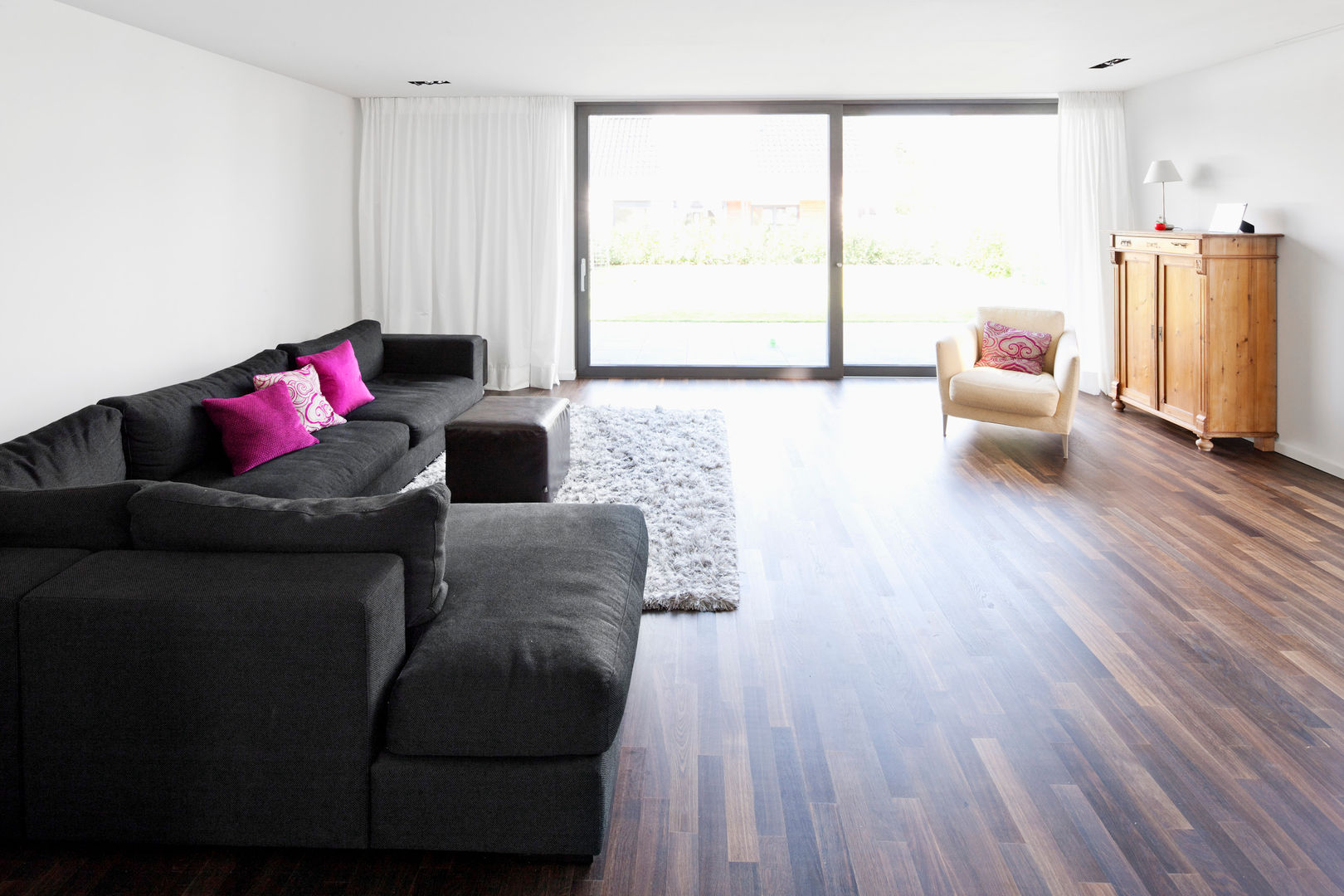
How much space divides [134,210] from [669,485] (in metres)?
2.95

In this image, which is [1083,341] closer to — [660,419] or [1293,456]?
[1293,456]

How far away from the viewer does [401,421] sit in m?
5.53

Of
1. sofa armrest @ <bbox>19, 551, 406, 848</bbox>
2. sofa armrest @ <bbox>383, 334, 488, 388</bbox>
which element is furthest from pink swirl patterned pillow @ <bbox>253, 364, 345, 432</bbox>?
sofa armrest @ <bbox>19, 551, 406, 848</bbox>

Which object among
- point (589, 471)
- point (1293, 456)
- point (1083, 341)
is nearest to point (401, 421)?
point (589, 471)

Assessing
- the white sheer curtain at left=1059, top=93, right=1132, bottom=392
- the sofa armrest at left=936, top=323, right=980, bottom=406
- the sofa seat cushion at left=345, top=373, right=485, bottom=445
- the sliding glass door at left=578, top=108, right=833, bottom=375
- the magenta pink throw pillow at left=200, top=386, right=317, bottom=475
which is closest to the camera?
the magenta pink throw pillow at left=200, top=386, right=317, bottom=475

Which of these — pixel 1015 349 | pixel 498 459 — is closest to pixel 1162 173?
pixel 1015 349

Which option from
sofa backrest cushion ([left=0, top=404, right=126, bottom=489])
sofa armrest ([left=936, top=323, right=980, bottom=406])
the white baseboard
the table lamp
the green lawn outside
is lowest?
the white baseboard

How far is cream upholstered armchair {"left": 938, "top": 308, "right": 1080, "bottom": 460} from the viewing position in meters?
6.18

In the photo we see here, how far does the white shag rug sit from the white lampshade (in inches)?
132

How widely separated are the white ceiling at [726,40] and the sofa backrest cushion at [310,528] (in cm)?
324

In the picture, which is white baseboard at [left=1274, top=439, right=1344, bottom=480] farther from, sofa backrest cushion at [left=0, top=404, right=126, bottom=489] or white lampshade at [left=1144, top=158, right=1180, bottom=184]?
sofa backrest cushion at [left=0, top=404, right=126, bottom=489]

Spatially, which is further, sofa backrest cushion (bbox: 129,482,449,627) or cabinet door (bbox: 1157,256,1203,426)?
cabinet door (bbox: 1157,256,1203,426)

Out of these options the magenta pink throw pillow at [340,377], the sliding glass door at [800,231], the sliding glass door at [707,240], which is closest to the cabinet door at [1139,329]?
the sliding glass door at [800,231]

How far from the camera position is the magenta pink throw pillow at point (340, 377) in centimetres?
563
